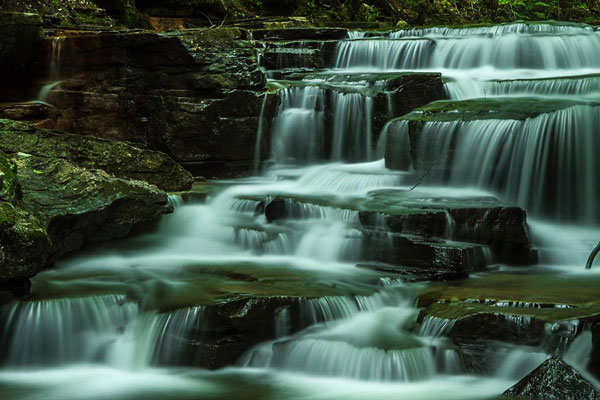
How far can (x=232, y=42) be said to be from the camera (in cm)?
1065

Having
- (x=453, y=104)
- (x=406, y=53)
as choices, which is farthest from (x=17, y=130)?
(x=406, y=53)

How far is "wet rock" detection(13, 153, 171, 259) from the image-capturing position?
652 centimetres

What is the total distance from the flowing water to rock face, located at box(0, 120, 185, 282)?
38cm

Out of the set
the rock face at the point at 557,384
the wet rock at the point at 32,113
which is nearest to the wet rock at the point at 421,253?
the rock face at the point at 557,384

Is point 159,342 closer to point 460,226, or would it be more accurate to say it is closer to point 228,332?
point 228,332

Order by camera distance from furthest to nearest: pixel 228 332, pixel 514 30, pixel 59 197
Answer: pixel 514 30 → pixel 59 197 → pixel 228 332

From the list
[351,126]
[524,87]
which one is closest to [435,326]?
[351,126]

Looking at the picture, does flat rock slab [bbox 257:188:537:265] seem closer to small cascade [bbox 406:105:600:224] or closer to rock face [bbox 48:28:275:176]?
small cascade [bbox 406:105:600:224]

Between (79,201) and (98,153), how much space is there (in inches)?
71.9

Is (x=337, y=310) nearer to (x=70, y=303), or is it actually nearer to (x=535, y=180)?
(x=70, y=303)

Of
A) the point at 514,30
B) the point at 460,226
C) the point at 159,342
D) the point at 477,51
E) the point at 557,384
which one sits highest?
the point at 514,30

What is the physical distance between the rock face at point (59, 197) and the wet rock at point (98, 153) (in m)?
0.01

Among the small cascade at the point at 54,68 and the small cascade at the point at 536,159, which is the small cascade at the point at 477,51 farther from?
the small cascade at the point at 54,68

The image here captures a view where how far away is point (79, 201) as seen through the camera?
6.70m
